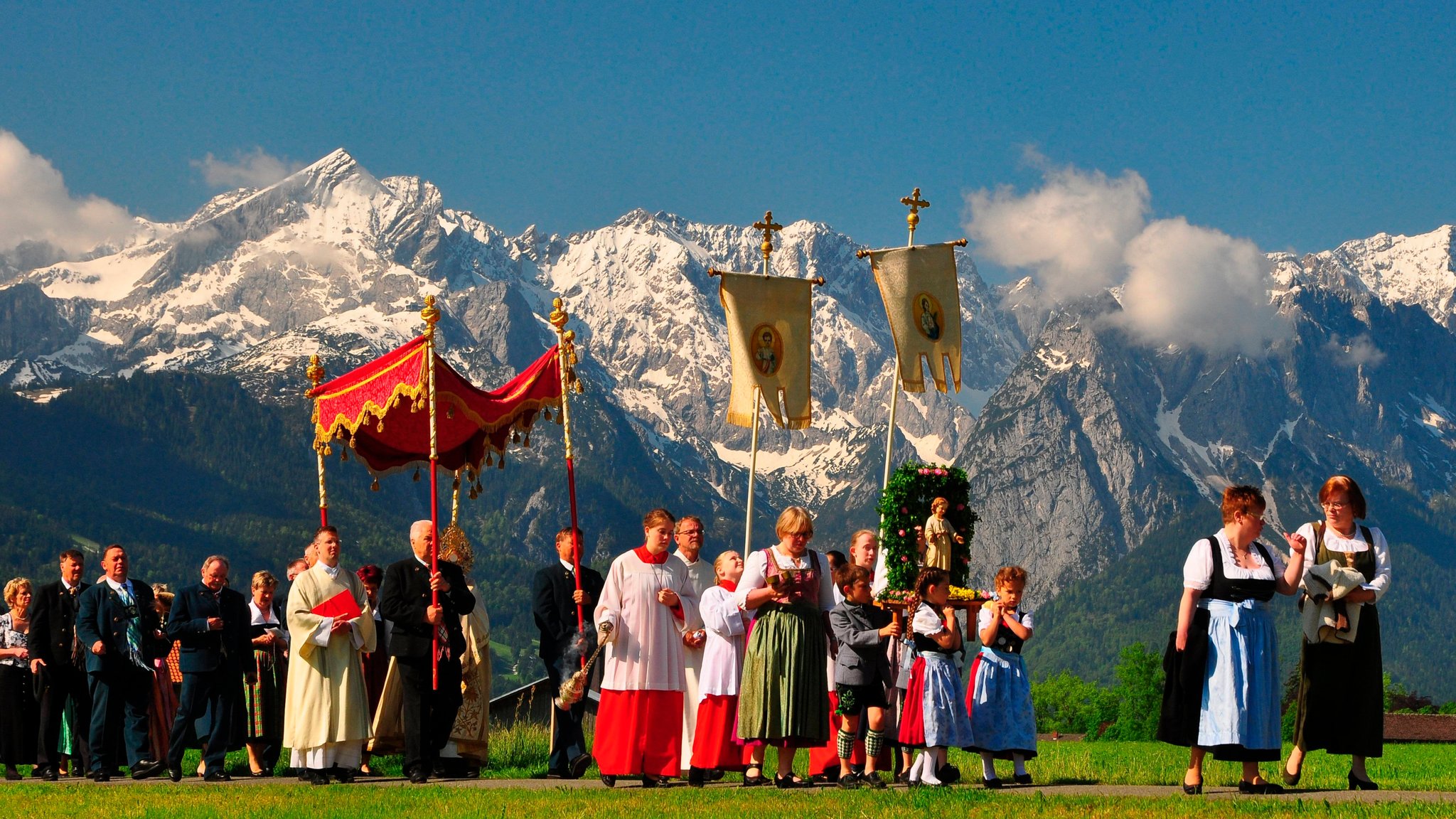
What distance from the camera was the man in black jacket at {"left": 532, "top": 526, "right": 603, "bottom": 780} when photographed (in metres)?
18.5

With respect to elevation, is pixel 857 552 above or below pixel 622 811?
above

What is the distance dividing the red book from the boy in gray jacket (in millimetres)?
5092

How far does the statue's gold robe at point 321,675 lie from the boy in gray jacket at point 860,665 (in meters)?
5.05

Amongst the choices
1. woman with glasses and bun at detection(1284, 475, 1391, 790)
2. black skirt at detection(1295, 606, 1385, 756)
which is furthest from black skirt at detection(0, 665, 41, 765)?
black skirt at detection(1295, 606, 1385, 756)

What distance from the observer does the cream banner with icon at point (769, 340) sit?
25.6 m

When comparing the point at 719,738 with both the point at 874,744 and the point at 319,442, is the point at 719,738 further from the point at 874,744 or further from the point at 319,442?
the point at 319,442

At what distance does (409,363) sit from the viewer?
20156 millimetres

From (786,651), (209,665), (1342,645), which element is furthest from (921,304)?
(1342,645)

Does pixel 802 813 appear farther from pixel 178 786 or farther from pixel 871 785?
pixel 178 786

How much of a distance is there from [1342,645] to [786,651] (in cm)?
484

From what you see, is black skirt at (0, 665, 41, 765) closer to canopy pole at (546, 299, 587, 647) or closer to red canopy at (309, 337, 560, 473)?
red canopy at (309, 337, 560, 473)

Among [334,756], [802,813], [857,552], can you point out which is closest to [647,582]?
[857,552]

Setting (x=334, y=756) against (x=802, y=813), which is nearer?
(x=802, y=813)

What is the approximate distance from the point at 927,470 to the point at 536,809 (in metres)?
8.39
